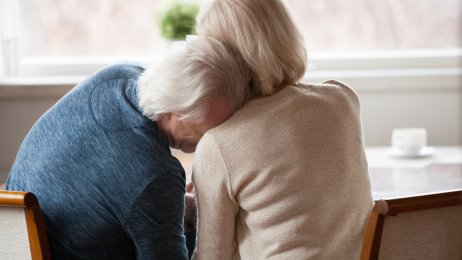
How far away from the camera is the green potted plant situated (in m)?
3.10

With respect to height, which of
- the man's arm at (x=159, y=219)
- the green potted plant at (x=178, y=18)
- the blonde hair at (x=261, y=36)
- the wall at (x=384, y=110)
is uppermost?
the blonde hair at (x=261, y=36)

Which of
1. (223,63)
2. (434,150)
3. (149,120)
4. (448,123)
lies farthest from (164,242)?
(448,123)

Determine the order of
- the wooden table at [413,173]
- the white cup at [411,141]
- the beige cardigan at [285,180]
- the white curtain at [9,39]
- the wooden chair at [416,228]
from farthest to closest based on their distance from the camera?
the white curtain at [9,39] → the white cup at [411,141] → the wooden table at [413,173] → the beige cardigan at [285,180] → the wooden chair at [416,228]

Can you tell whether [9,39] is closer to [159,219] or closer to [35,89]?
[35,89]

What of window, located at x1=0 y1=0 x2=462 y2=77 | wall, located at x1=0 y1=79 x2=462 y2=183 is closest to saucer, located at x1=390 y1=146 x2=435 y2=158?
wall, located at x1=0 y1=79 x2=462 y2=183

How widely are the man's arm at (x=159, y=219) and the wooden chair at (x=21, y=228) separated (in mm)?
178

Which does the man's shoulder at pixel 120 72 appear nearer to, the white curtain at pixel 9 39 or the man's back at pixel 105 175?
the man's back at pixel 105 175

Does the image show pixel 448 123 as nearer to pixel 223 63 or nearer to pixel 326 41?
pixel 326 41

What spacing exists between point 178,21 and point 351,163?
172 cm

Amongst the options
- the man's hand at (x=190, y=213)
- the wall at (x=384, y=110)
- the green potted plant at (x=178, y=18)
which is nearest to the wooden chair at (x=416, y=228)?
the man's hand at (x=190, y=213)

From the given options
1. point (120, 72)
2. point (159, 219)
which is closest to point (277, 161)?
point (159, 219)

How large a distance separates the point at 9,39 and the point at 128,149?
207cm

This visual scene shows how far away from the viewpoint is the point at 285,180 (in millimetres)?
1460

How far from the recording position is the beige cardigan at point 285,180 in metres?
1.46
